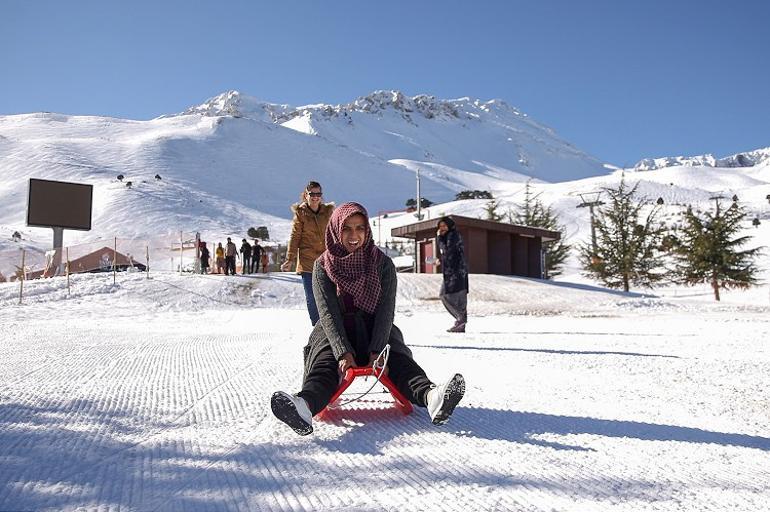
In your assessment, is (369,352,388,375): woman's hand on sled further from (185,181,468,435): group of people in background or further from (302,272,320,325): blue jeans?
(302,272,320,325): blue jeans

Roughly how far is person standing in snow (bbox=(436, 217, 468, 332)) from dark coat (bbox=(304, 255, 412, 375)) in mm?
4701

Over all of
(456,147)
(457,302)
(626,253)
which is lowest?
(457,302)

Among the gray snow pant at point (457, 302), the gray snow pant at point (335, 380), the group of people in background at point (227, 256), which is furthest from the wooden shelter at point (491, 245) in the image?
the gray snow pant at point (335, 380)

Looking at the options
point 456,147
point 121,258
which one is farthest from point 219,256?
point 456,147

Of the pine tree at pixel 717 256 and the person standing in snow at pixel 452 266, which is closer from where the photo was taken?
the person standing in snow at pixel 452 266

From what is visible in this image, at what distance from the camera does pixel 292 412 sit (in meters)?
2.25

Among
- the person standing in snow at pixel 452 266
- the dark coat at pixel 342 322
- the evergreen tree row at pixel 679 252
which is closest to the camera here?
the dark coat at pixel 342 322

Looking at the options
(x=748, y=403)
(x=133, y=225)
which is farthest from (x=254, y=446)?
(x=133, y=225)

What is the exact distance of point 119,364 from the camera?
451 centimetres

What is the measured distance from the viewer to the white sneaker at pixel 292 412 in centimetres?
224

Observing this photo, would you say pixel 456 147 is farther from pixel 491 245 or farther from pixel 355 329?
pixel 355 329

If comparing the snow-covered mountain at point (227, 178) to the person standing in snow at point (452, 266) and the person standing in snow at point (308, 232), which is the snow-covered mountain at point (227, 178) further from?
the person standing in snow at point (308, 232)

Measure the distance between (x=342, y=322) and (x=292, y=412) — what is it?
0.75 meters

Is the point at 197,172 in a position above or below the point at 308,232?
above
